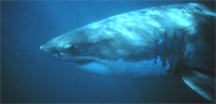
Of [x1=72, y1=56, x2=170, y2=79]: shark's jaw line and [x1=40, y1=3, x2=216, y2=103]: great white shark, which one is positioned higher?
[x1=40, y1=3, x2=216, y2=103]: great white shark

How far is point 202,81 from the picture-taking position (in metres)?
1.94

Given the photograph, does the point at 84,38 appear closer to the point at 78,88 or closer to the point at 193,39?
the point at 193,39

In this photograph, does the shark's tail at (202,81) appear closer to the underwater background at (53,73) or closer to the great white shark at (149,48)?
the great white shark at (149,48)

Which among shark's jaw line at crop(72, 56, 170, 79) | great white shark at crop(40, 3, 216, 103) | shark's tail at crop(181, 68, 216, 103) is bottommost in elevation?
shark's tail at crop(181, 68, 216, 103)

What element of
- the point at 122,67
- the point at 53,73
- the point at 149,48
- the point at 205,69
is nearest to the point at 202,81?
the point at 205,69

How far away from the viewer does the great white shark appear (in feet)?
7.30

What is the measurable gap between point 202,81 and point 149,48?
1008 mm

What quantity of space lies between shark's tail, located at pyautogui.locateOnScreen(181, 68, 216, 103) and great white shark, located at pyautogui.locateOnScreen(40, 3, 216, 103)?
2 centimetres

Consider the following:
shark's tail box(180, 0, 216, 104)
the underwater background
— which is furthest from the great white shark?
the underwater background

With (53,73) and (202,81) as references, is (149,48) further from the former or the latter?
(53,73)

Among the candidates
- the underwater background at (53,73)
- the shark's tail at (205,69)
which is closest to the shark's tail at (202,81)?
the shark's tail at (205,69)

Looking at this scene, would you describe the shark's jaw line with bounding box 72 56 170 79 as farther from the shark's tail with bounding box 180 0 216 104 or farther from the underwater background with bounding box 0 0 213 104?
the underwater background with bounding box 0 0 213 104

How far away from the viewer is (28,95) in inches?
696

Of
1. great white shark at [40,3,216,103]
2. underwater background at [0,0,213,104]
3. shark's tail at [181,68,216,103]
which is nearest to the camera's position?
shark's tail at [181,68,216,103]
